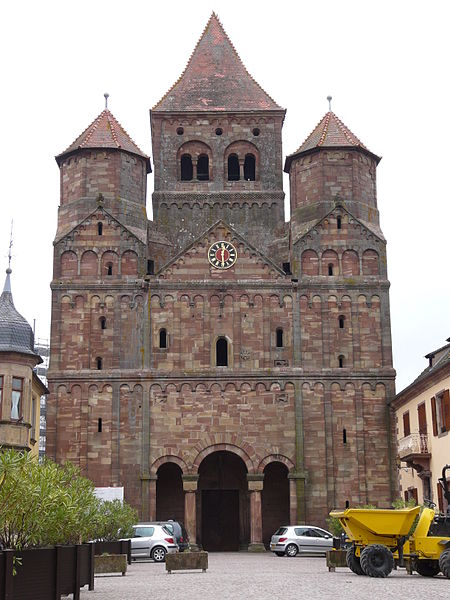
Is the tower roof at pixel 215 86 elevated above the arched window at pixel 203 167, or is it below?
above

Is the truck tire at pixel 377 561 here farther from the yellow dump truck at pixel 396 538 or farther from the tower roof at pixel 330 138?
the tower roof at pixel 330 138

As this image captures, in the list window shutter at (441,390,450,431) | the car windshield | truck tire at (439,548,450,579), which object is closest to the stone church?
window shutter at (441,390,450,431)

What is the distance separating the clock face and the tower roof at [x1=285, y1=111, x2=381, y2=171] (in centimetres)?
750

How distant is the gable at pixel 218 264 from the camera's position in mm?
53312

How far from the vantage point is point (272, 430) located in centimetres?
5109

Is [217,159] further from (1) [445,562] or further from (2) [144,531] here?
(1) [445,562]

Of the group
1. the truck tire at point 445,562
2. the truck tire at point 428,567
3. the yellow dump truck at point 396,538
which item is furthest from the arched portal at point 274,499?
the truck tire at point 445,562

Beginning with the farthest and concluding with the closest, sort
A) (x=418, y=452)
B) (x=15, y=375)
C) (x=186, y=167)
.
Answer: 1. (x=186, y=167)
2. (x=418, y=452)
3. (x=15, y=375)

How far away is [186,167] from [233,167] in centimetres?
293

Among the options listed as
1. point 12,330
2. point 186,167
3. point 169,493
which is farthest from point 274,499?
point 186,167

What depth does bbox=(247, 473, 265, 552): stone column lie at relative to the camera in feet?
164

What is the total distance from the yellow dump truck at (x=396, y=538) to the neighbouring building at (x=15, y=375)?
1889cm

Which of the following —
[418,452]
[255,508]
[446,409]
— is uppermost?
[446,409]

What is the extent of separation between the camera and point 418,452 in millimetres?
45594
